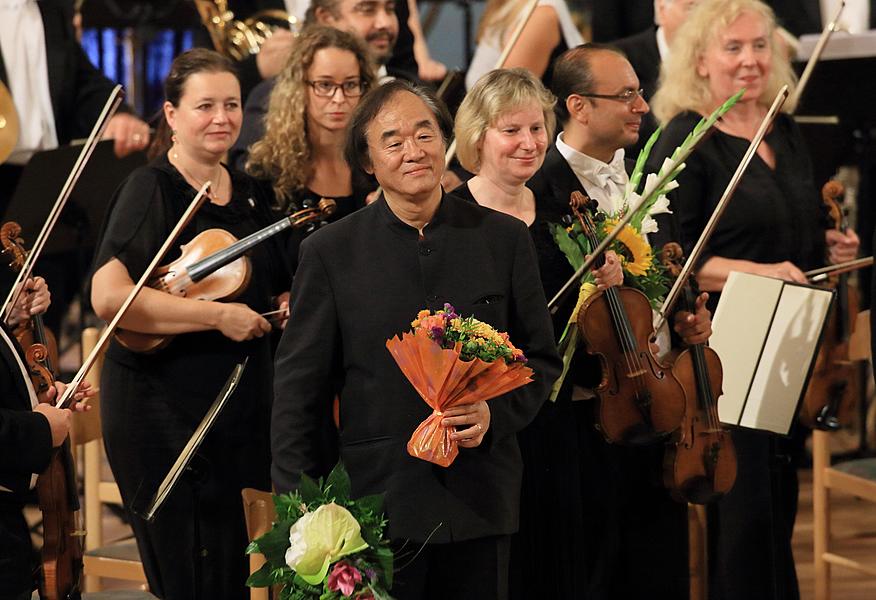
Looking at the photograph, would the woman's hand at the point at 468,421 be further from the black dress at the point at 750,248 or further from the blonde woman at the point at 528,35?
the blonde woman at the point at 528,35

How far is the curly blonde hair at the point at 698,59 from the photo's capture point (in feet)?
13.0

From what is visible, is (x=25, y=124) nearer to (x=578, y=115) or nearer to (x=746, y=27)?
(x=578, y=115)

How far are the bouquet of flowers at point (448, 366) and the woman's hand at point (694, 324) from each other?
99 cm

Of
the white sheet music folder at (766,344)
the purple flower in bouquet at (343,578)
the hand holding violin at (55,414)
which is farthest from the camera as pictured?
the white sheet music folder at (766,344)

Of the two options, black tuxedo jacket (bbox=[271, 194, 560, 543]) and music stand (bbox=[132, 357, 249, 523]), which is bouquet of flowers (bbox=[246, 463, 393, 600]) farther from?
music stand (bbox=[132, 357, 249, 523])

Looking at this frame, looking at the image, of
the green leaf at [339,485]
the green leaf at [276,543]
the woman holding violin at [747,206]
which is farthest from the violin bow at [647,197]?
the green leaf at [276,543]

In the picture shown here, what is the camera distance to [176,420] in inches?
133

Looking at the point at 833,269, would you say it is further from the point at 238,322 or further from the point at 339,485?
the point at 339,485

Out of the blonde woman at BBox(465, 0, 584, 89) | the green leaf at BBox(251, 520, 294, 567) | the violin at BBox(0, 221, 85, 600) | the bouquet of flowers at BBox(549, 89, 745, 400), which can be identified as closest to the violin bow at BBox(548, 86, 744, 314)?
the bouquet of flowers at BBox(549, 89, 745, 400)

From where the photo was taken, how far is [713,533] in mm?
3893

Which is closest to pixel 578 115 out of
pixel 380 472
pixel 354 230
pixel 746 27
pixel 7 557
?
pixel 746 27

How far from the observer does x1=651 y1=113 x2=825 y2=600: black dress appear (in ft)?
12.4

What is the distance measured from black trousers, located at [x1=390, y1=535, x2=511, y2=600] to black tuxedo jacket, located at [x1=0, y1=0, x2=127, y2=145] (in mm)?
2462

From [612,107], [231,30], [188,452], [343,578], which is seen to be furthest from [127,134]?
[343,578]
